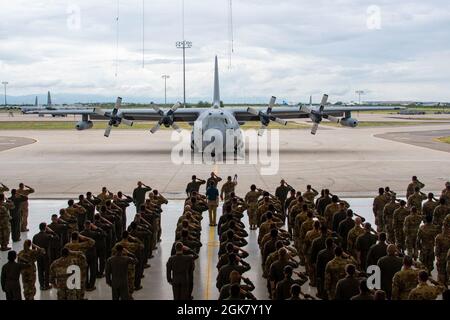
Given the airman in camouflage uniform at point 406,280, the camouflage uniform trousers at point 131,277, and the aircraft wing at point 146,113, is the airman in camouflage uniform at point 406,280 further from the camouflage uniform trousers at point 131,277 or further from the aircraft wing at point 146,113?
the aircraft wing at point 146,113

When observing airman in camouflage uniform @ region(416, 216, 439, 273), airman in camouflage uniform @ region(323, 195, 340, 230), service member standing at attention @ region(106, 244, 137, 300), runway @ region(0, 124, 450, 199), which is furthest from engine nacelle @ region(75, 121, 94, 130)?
airman in camouflage uniform @ region(416, 216, 439, 273)

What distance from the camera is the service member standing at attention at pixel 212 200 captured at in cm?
1725

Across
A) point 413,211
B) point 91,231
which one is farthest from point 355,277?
point 91,231

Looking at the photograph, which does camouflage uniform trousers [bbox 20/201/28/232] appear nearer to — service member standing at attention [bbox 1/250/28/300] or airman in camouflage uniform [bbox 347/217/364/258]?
service member standing at attention [bbox 1/250/28/300]

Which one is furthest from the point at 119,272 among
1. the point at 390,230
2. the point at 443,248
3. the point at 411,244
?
the point at 390,230

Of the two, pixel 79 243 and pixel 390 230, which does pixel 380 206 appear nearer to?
pixel 390 230

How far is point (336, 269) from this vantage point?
31.1ft

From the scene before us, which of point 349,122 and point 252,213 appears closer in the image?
point 252,213

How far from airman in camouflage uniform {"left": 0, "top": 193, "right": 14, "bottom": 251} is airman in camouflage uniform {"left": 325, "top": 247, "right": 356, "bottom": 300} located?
874 centimetres

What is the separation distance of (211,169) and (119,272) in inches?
829

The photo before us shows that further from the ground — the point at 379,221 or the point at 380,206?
the point at 380,206

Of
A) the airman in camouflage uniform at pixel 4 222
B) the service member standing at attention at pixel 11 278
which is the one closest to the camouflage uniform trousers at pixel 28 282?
the service member standing at attention at pixel 11 278

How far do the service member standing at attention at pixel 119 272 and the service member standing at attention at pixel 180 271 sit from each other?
77cm

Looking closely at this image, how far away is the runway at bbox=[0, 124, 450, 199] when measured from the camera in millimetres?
24797
